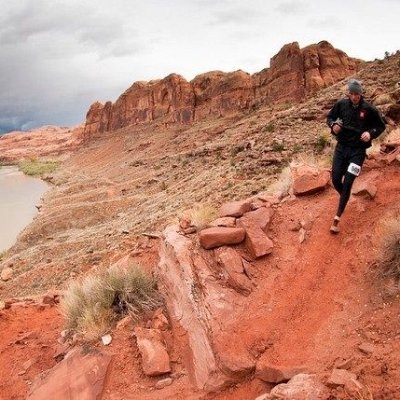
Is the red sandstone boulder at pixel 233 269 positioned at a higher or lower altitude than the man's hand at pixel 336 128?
lower

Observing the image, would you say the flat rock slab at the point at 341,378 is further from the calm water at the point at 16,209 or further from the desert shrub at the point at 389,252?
the calm water at the point at 16,209

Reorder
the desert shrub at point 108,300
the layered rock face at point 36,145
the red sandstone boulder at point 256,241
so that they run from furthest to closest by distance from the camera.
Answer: the layered rock face at point 36,145
the desert shrub at point 108,300
the red sandstone boulder at point 256,241

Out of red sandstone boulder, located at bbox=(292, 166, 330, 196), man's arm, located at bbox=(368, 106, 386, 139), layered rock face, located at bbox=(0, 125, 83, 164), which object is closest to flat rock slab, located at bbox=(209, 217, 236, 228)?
red sandstone boulder, located at bbox=(292, 166, 330, 196)

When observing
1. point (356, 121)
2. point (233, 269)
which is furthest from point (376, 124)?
point (233, 269)

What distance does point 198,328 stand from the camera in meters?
5.54

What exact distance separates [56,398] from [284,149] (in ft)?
42.2

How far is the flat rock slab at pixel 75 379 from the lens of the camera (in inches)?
211

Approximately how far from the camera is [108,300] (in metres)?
6.64

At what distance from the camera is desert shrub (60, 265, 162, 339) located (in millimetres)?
6328

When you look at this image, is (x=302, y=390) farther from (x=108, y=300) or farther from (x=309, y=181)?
(x=309, y=181)

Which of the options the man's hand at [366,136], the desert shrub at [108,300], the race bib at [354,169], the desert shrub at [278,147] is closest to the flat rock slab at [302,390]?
the desert shrub at [108,300]

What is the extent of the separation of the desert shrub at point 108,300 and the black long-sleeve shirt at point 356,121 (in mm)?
3400

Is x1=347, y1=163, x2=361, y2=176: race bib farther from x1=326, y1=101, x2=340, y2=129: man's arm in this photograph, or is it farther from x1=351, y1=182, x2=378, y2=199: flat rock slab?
x1=351, y1=182, x2=378, y2=199: flat rock slab

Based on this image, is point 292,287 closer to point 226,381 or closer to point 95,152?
point 226,381
